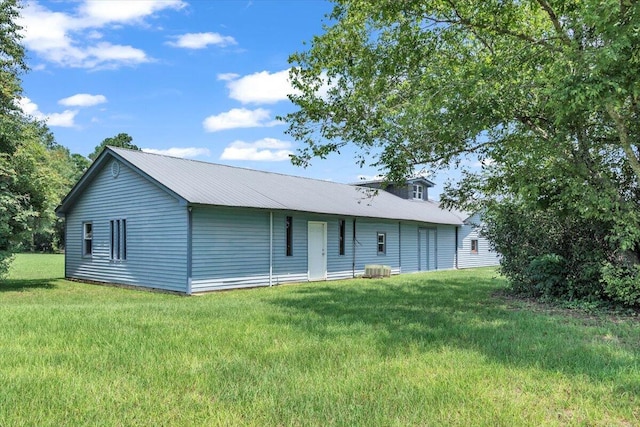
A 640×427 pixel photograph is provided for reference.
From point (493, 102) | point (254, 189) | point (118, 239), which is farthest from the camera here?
point (254, 189)

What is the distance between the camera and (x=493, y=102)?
8664 mm

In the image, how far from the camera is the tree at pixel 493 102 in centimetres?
839

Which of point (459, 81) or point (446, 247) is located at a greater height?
point (459, 81)

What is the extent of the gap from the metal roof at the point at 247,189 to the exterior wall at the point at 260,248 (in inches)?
15.9

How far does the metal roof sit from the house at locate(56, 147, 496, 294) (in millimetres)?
57

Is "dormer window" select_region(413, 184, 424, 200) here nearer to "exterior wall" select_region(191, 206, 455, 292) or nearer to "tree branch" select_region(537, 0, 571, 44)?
"exterior wall" select_region(191, 206, 455, 292)

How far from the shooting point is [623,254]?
32.5 feet

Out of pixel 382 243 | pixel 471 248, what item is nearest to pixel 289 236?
pixel 382 243

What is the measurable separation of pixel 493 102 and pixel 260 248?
9467 millimetres

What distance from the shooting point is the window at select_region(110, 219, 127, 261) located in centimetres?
1639

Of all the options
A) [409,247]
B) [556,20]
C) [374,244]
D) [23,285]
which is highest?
[556,20]

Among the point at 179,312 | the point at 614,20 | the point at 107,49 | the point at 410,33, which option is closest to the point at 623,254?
the point at 614,20

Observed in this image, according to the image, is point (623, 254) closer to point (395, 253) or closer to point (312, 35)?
point (312, 35)

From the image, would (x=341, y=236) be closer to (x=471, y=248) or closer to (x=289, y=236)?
(x=289, y=236)
